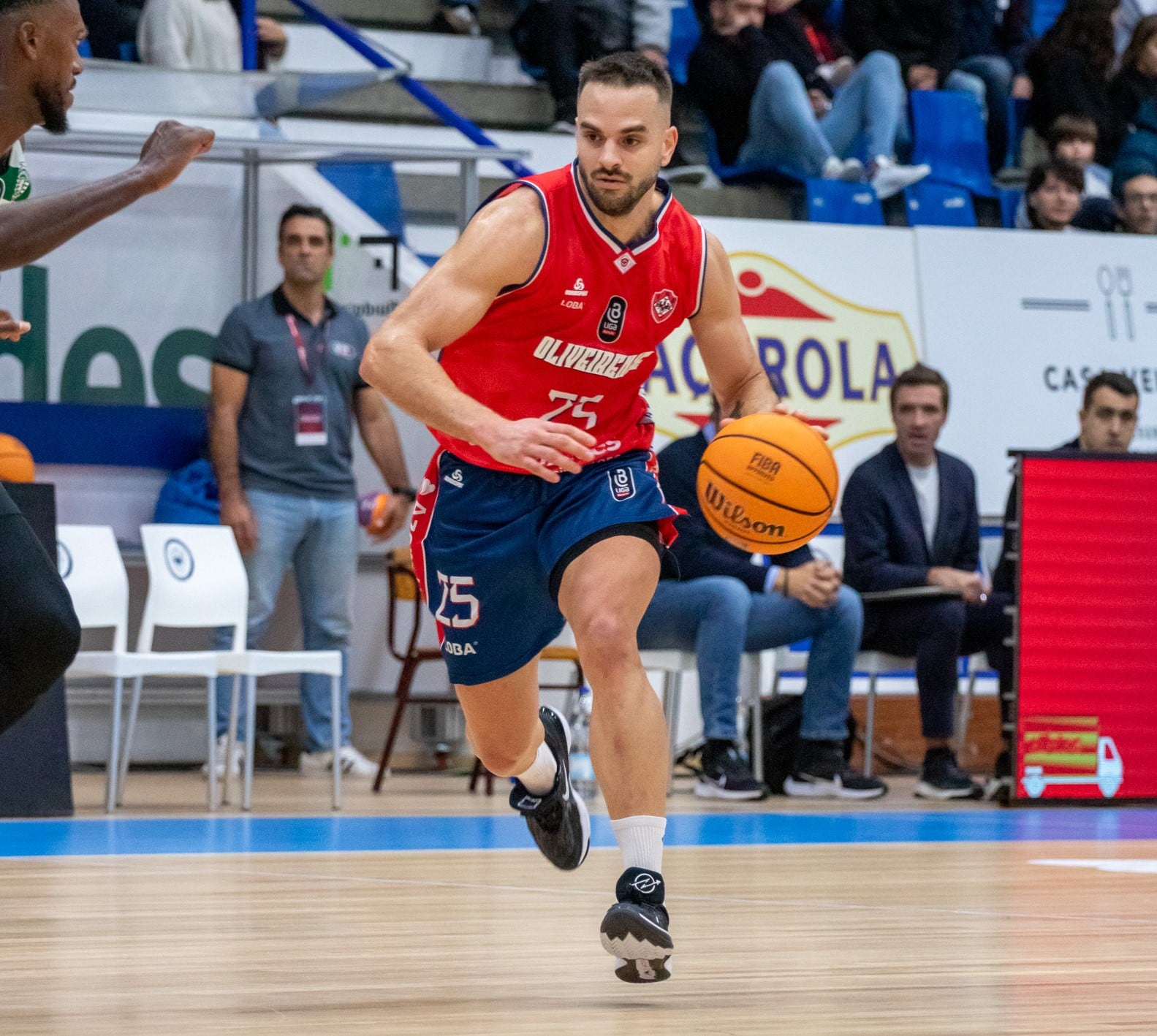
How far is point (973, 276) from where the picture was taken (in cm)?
1198

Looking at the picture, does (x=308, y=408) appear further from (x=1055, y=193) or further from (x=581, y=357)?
(x=581, y=357)

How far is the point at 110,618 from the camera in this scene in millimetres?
8484

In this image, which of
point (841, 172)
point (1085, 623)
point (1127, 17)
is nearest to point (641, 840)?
point (1085, 623)

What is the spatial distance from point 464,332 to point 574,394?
0.31 m

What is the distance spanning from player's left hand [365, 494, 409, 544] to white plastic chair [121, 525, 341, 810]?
84 centimetres

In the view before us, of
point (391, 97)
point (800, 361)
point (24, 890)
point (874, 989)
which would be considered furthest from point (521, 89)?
point (874, 989)

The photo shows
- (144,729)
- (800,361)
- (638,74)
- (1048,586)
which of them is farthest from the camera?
(800,361)

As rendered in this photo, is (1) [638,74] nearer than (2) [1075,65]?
Yes

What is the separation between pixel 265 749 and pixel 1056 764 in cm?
436

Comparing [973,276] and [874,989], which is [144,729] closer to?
[973,276]

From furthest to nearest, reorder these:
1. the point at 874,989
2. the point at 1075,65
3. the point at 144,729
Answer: the point at 1075,65, the point at 144,729, the point at 874,989

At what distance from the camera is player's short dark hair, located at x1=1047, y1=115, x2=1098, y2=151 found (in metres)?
13.1

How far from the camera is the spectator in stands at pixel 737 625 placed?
8844mm

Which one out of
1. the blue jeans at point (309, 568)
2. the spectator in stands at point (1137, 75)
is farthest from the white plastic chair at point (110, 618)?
the spectator in stands at point (1137, 75)
